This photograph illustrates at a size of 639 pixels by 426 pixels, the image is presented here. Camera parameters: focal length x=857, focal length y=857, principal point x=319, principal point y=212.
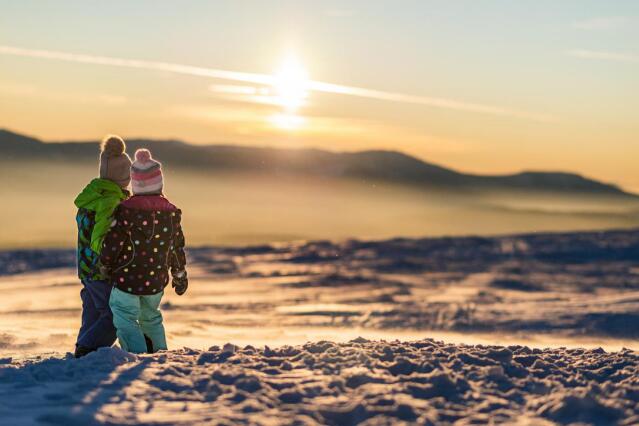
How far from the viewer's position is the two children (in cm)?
591

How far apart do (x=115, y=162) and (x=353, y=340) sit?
7.09 ft

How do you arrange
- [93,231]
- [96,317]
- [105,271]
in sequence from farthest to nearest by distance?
[96,317]
[105,271]
[93,231]

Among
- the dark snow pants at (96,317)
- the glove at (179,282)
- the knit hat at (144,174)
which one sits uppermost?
the knit hat at (144,174)

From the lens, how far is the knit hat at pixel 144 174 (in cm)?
599

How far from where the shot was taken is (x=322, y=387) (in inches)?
193

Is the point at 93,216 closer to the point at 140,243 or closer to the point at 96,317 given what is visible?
the point at 140,243

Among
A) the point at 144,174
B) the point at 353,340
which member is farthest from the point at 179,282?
the point at 353,340

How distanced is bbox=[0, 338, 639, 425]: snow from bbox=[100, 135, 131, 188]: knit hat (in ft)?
4.31

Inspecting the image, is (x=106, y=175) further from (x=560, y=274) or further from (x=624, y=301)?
(x=560, y=274)

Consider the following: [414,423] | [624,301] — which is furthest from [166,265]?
[624,301]

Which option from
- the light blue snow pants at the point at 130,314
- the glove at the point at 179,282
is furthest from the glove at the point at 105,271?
the glove at the point at 179,282

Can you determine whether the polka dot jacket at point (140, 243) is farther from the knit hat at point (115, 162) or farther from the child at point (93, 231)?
the knit hat at point (115, 162)

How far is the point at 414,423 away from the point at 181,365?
5.38 ft

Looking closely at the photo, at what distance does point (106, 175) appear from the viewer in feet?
20.1
